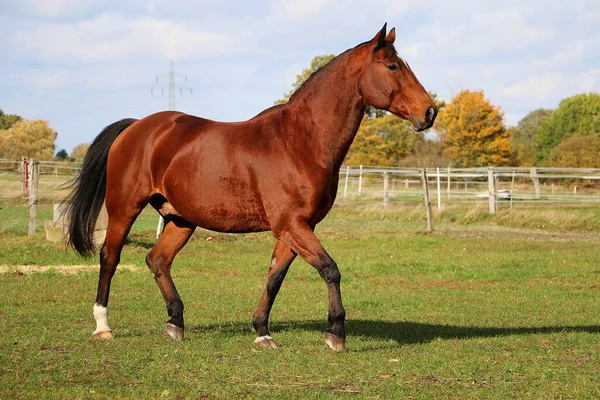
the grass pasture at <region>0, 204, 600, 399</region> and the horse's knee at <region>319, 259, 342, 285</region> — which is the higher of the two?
the horse's knee at <region>319, 259, 342, 285</region>

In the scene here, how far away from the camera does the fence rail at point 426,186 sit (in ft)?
81.9

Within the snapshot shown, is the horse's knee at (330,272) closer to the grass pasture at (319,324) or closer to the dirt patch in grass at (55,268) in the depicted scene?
the grass pasture at (319,324)

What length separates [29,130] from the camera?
65.1 m

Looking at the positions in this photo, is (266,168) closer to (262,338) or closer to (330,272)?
(330,272)

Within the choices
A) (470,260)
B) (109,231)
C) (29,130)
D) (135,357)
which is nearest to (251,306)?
(109,231)

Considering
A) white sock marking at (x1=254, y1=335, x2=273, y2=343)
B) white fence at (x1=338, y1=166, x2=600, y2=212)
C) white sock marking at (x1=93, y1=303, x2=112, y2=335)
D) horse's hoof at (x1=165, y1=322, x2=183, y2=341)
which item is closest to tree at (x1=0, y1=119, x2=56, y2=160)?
white fence at (x1=338, y1=166, x2=600, y2=212)

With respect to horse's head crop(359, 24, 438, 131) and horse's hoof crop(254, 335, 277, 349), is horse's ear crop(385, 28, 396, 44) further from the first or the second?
horse's hoof crop(254, 335, 277, 349)

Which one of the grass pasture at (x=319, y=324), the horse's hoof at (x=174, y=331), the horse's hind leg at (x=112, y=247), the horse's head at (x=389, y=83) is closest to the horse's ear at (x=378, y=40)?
the horse's head at (x=389, y=83)

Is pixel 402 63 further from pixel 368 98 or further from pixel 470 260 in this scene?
pixel 470 260

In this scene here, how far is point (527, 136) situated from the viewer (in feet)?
313

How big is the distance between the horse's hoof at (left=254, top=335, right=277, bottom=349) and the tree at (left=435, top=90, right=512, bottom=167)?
52.9m

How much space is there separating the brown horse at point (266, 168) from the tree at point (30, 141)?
162 ft

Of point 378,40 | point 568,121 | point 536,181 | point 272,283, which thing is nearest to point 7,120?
point 568,121

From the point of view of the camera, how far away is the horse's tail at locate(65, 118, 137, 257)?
9.27 m
